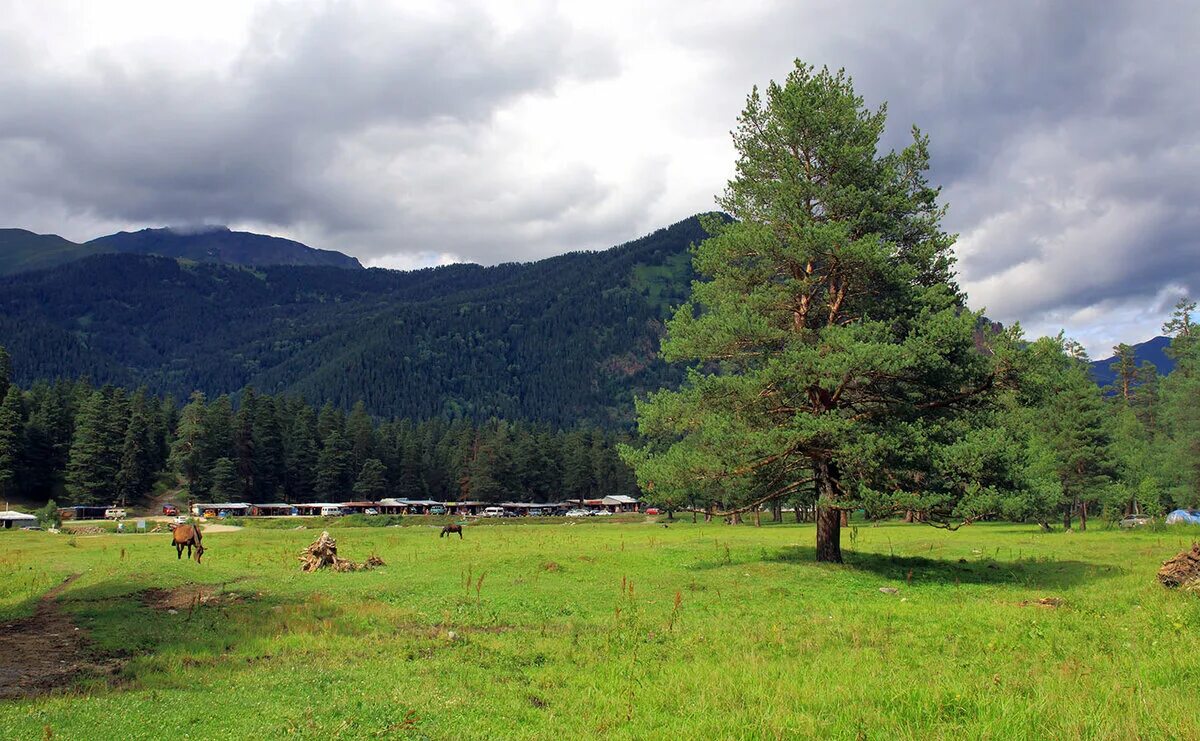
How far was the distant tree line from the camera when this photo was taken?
347 ft

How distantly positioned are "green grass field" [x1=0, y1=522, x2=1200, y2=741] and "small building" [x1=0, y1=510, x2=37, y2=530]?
67.3 meters

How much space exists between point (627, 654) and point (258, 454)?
416ft

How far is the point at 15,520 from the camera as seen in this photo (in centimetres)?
8419

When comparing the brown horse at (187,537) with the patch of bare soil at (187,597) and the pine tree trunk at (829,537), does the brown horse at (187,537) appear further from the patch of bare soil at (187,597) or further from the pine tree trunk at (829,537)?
the pine tree trunk at (829,537)

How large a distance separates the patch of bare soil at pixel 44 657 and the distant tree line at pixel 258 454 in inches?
A: 4031

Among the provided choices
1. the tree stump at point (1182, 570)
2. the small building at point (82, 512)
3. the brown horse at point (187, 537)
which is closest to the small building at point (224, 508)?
the small building at point (82, 512)

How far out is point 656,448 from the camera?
102 feet

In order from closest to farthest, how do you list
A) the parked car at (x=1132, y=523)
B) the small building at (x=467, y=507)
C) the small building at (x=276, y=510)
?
the parked car at (x=1132, y=523), the small building at (x=276, y=510), the small building at (x=467, y=507)

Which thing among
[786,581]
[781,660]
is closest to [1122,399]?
[786,581]

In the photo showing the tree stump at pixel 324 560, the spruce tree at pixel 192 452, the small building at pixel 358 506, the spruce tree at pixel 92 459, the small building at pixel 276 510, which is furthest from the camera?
the small building at pixel 358 506

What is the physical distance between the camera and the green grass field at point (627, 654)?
33.0 ft

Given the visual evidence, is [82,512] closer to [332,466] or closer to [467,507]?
[332,466]

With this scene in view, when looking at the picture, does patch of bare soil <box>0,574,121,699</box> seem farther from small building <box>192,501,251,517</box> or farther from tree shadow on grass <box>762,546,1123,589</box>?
Answer: small building <box>192,501,251,517</box>

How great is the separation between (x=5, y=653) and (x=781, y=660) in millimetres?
15097
